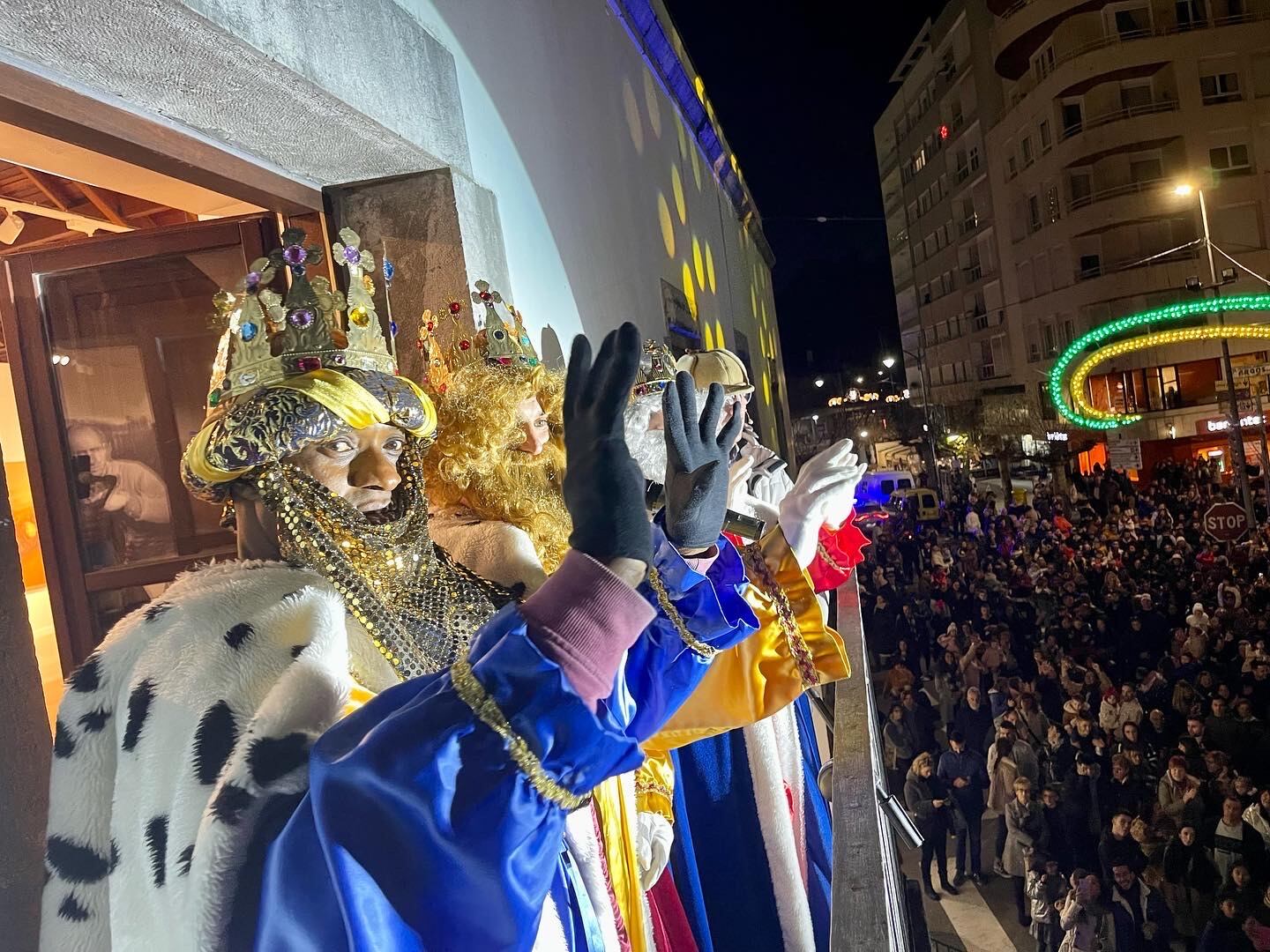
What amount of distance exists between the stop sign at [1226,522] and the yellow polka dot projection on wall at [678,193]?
6828 mm

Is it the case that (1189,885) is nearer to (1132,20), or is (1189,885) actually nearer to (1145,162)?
(1145,162)

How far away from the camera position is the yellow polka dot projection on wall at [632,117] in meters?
6.89

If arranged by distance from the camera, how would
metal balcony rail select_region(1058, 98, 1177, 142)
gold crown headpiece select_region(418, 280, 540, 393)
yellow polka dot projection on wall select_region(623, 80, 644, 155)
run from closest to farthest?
gold crown headpiece select_region(418, 280, 540, 393) < yellow polka dot projection on wall select_region(623, 80, 644, 155) < metal balcony rail select_region(1058, 98, 1177, 142)

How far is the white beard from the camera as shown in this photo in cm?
332

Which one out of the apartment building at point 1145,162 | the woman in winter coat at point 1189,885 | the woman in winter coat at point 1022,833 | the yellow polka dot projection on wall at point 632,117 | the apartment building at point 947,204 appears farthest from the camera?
the apartment building at point 947,204

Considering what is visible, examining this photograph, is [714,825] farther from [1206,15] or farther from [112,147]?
[1206,15]

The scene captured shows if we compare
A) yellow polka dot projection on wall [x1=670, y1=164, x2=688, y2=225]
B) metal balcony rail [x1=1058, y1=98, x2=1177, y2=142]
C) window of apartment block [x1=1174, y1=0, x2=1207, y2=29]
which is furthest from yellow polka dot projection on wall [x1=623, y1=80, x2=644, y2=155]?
window of apartment block [x1=1174, y1=0, x2=1207, y2=29]

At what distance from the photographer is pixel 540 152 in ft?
13.9

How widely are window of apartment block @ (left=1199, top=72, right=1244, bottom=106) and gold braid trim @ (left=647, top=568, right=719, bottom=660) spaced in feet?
95.1

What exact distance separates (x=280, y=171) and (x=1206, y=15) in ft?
94.5

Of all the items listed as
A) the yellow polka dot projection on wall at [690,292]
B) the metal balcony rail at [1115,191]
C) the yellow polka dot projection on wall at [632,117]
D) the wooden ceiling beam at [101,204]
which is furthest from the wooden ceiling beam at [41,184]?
the metal balcony rail at [1115,191]

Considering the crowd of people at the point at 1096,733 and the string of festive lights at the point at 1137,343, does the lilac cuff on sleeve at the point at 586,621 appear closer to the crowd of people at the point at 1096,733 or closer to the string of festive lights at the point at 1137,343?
Result: the crowd of people at the point at 1096,733

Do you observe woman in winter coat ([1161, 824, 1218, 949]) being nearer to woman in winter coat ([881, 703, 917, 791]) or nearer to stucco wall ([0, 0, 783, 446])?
woman in winter coat ([881, 703, 917, 791])

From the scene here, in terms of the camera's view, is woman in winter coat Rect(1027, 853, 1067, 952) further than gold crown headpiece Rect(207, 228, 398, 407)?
Yes
